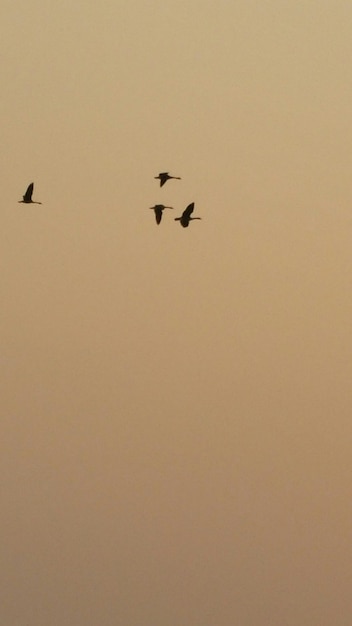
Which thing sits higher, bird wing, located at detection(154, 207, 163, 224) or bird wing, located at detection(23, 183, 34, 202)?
A: bird wing, located at detection(154, 207, 163, 224)

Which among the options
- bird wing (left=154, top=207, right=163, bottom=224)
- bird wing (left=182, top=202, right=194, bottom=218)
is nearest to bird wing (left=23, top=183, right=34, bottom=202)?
bird wing (left=154, top=207, right=163, bottom=224)

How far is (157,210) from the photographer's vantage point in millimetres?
16297

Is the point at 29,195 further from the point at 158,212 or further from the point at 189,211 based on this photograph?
the point at 189,211

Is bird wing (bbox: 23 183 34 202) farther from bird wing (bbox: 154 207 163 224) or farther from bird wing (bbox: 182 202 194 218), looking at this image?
bird wing (bbox: 182 202 194 218)

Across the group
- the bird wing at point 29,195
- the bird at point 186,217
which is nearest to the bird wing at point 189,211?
the bird at point 186,217

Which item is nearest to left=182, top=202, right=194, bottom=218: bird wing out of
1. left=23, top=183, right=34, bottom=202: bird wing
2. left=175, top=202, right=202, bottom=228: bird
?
left=175, top=202, right=202, bottom=228: bird

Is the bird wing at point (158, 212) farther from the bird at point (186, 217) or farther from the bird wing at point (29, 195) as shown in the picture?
the bird wing at point (29, 195)

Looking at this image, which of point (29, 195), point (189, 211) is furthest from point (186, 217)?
point (29, 195)

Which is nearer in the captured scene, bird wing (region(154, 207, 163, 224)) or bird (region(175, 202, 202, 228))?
bird (region(175, 202, 202, 228))

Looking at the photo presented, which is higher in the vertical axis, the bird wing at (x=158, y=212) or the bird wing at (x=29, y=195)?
the bird wing at (x=158, y=212)

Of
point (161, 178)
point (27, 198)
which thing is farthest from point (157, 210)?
point (27, 198)

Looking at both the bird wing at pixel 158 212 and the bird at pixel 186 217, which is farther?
the bird wing at pixel 158 212

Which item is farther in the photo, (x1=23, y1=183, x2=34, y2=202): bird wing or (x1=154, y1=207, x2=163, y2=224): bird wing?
(x1=154, y1=207, x2=163, y2=224): bird wing

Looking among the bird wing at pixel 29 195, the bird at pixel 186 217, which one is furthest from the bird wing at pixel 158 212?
the bird wing at pixel 29 195
